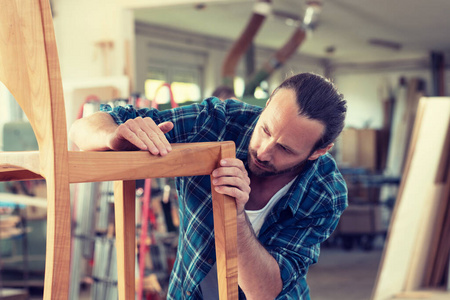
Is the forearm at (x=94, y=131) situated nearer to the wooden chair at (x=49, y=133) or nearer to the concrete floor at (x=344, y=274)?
the wooden chair at (x=49, y=133)

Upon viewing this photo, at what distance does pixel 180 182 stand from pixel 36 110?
787mm

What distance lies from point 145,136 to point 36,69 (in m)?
0.25

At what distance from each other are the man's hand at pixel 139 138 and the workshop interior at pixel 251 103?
291mm

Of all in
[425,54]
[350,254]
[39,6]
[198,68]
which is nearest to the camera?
[39,6]

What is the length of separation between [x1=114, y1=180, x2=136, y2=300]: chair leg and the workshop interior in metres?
0.53

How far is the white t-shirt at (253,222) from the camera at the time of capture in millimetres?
1666

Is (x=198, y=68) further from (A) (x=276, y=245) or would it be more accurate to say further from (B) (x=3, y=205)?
(A) (x=276, y=245)

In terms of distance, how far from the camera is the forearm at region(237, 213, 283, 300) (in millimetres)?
1316

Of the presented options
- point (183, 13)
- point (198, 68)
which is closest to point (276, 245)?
point (183, 13)

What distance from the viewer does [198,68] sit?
37.3ft

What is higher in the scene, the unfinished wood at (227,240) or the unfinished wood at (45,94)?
the unfinished wood at (45,94)

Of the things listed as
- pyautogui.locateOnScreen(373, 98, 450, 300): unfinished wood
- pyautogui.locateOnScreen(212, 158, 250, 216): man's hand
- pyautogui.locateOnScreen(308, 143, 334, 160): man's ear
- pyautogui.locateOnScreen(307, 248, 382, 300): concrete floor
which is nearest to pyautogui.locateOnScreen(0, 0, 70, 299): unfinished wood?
pyautogui.locateOnScreen(212, 158, 250, 216): man's hand

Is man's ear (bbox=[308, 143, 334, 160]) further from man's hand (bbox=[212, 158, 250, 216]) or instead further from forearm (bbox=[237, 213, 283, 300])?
man's hand (bbox=[212, 158, 250, 216])

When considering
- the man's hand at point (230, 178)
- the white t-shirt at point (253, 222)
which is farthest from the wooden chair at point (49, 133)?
the white t-shirt at point (253, 222)
